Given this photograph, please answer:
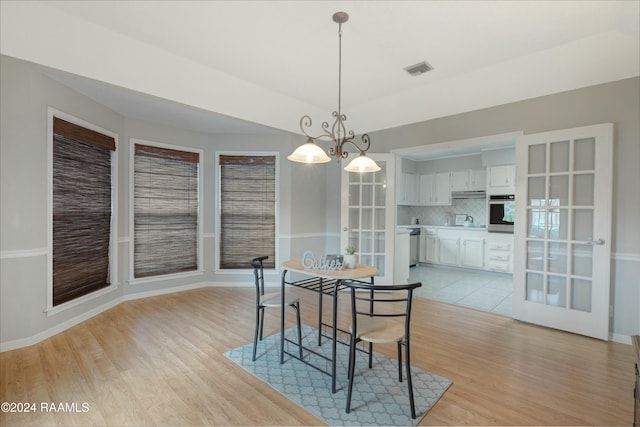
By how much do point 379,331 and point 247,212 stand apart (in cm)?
345

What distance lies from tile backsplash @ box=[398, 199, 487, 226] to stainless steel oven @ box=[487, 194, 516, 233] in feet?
2.19

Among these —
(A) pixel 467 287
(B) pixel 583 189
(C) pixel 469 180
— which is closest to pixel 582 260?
(B) pixel 583 189

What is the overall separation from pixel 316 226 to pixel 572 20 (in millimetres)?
3892

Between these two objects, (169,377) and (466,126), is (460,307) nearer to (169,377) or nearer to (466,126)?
(466,126)

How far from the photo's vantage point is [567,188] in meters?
3.09

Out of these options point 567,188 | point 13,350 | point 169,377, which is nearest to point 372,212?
point 567,188

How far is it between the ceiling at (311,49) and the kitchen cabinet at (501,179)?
2.76m

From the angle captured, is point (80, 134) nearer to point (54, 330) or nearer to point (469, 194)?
point (54, 330)

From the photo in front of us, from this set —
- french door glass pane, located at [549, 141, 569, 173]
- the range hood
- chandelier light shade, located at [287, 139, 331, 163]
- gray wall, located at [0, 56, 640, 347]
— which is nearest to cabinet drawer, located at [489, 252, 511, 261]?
the range hood

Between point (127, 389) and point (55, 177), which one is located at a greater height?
point (55, 177)

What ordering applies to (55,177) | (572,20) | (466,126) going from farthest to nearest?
(466,126) < (55,177) < (572,20)

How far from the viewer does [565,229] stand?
310 cm

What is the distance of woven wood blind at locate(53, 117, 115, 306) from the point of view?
10.2 ft

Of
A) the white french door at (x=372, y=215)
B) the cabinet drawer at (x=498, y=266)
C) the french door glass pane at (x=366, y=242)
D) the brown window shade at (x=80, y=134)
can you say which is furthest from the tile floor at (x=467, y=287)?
the brown window shade at (x=80, y=134)
